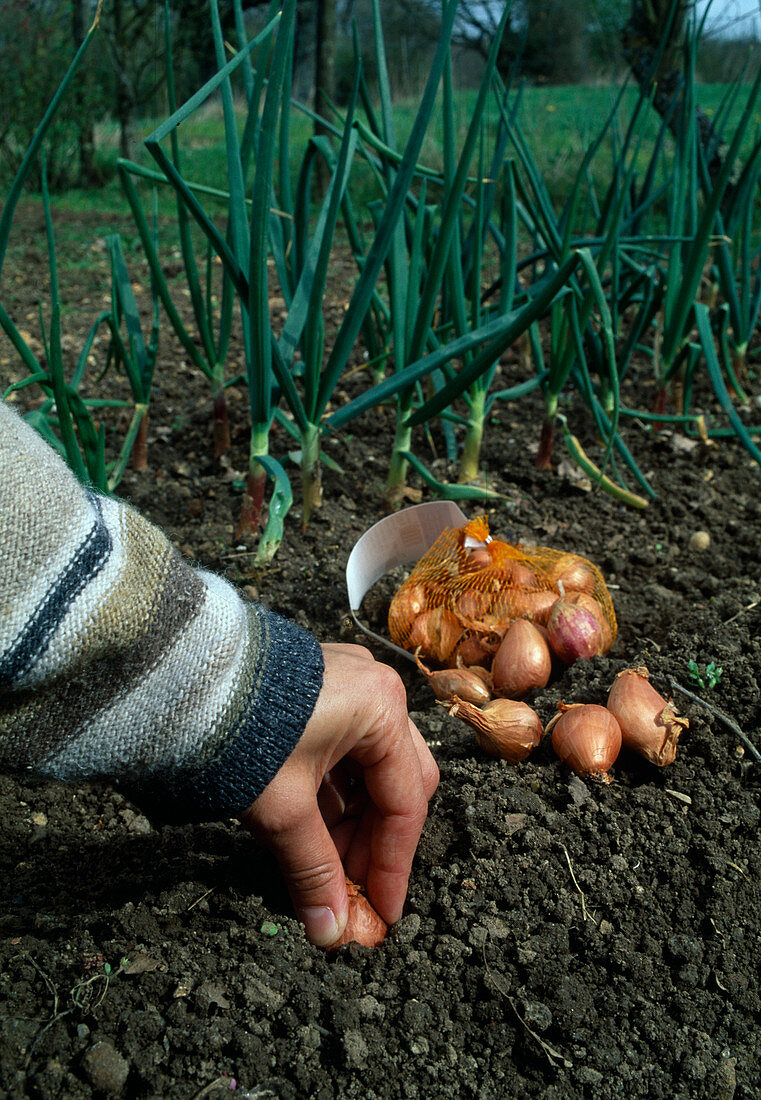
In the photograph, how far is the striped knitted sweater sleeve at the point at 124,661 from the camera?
0.74 metres

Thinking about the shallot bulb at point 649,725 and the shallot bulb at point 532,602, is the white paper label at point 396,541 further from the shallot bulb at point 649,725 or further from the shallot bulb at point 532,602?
the shallot bulb at point 649,725

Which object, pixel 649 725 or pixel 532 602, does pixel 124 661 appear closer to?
pixel 649 725

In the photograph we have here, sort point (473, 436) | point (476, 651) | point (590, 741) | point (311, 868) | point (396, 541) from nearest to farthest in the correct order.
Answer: point (311, 868)
point (590, 741)
point (476, 651)
point (396, 541)
point (473, 436)

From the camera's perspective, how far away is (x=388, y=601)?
170 cm

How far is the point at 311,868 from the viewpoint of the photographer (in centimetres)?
91

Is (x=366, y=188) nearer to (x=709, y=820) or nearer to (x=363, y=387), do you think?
(x=363, y=387)

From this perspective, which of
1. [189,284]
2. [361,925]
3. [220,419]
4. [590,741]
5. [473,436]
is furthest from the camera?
[220,419]

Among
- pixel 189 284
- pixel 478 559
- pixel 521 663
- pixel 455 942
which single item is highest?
pixel 189 284

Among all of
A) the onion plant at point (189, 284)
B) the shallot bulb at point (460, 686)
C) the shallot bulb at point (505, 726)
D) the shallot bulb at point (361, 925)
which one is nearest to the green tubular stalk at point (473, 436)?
the onion plant at point (189, 284)

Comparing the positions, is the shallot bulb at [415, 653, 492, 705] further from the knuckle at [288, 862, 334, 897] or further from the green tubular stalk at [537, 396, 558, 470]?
the green tubular stalk at [537, 396, 558, 470]

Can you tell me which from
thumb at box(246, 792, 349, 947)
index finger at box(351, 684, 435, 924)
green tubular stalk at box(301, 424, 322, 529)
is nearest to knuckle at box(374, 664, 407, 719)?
index finger at box(351, 684, 435, 924)

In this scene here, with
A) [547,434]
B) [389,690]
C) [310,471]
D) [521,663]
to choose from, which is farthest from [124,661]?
[547,434]

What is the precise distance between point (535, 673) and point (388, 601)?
1.26ft

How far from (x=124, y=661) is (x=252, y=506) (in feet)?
3.40
